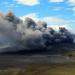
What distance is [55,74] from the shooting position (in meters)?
136

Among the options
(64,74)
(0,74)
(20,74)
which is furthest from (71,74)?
(0,74)

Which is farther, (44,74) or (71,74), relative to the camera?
(44,74)

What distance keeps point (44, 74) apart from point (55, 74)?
846 centimetres

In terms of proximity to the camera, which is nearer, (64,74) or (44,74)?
(64,74)

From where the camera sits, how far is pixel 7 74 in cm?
13650

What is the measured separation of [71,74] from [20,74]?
26.9 metres

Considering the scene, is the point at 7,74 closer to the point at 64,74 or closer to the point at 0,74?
the point at 0,74

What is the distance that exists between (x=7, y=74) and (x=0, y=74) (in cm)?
363

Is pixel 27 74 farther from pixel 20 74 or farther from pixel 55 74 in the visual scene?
pixel 55 74

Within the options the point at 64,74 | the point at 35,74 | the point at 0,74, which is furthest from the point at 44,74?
the point at 0,74

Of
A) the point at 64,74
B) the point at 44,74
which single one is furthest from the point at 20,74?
the point at 64,74

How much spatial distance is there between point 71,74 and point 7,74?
32890 mm

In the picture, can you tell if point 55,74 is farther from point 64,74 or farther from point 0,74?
point 0,74

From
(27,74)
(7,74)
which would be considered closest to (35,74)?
(27,74)
